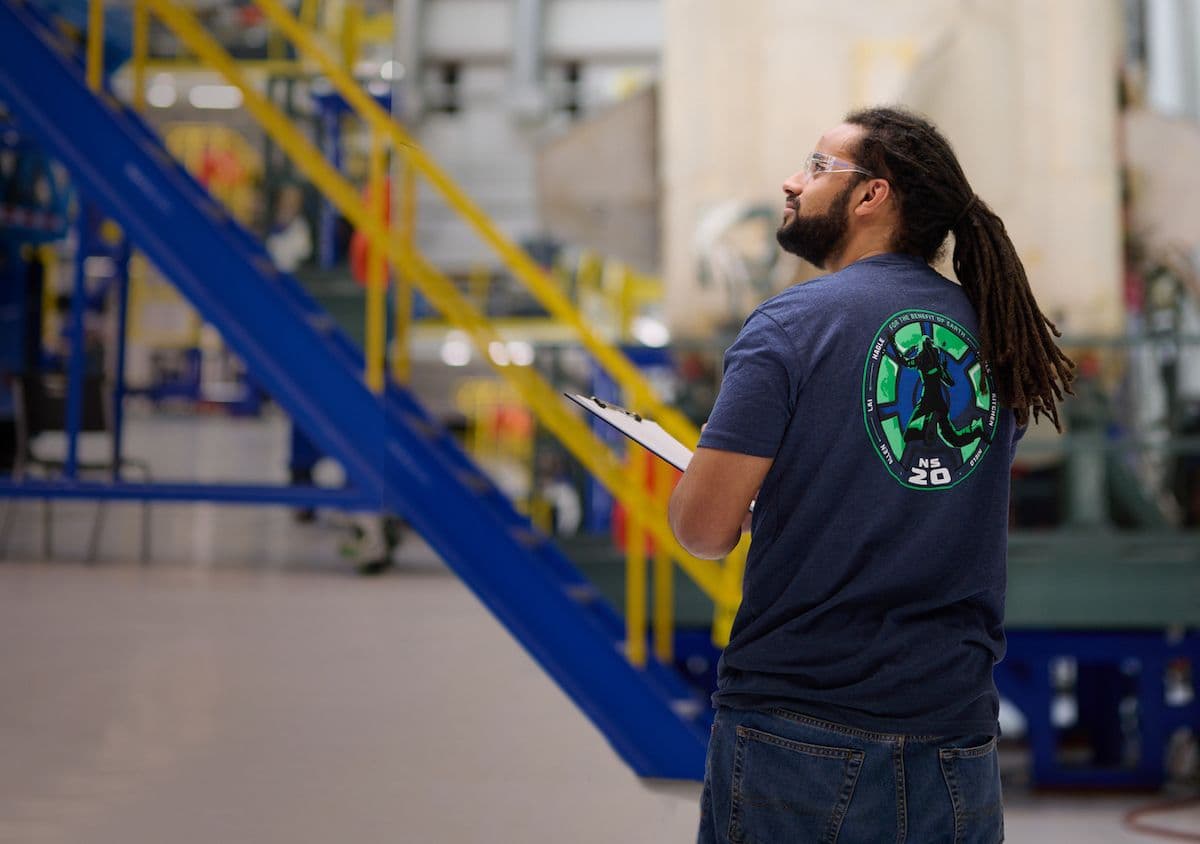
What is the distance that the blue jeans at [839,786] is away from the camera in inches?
63.6

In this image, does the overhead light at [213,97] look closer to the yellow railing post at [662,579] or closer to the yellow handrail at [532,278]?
the yellow handrail at [532,278]

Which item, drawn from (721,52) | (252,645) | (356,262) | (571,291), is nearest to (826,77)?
(721,52)

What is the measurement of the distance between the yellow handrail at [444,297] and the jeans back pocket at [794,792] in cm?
269

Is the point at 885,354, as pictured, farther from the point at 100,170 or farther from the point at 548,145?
the point at 548,145

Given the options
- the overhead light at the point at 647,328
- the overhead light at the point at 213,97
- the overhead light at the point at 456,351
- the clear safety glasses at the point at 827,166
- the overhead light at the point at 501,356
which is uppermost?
the overhead light at the point at 213,97

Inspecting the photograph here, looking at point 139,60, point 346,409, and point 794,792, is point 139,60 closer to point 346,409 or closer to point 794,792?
point 346,409

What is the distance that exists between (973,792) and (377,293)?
3.88 m

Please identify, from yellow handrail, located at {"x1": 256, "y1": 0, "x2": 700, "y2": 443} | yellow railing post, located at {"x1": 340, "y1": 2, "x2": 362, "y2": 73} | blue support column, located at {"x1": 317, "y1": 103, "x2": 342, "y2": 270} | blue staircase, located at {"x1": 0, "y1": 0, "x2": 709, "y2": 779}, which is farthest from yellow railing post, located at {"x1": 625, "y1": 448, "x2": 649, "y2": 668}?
yellow railing post, located at {"x1": 340, "y1": 2, "x2": 362, "y2": 73}

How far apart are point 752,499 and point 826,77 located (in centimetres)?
702

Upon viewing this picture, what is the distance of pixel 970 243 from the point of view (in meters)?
1.83

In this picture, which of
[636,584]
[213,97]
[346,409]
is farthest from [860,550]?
[213,97]

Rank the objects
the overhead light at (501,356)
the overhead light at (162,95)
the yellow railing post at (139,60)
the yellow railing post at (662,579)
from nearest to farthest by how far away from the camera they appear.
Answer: the overhead light at (501,356) → the yellow railing post at (662,579) → the yellow railing post at (139,60) → the overhead light at (162,95)

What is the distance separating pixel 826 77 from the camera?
320 inches

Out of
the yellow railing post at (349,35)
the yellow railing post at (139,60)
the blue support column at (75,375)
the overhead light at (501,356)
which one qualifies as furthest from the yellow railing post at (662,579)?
Result: the yellow railing post at (349,35)
